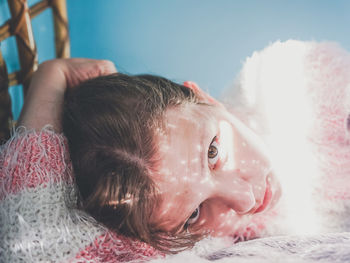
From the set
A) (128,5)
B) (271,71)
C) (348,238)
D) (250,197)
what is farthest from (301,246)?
(128,5)

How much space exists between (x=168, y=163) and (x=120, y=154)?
84 mm

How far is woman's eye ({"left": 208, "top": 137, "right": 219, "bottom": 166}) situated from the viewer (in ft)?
1.87

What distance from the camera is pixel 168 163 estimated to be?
1.63 ft

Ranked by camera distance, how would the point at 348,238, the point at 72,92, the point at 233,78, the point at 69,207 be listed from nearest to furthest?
1. the point at 348,238
2. the point at 69,207
3. the point at 72,92
4. the point at 233,78

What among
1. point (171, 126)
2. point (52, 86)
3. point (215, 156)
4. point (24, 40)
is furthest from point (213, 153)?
point (24, 40)

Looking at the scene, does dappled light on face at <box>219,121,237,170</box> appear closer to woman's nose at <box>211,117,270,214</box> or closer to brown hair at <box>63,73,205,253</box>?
woman's nose at <box>211,117,270,214</box>

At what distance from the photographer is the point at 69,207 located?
480 millimetres

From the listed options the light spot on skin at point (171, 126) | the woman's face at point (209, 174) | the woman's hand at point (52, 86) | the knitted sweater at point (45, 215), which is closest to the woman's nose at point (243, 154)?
the woman's face at point (209, 174)

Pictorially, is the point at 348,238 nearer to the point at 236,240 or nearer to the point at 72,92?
the point at 236,240

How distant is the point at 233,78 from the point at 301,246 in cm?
56

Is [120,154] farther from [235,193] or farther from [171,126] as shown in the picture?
[235,193]

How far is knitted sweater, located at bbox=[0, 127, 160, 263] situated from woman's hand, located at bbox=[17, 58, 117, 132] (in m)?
0.05

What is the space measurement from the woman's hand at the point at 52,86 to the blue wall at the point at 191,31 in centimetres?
10

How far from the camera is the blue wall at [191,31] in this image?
0.66 metres
